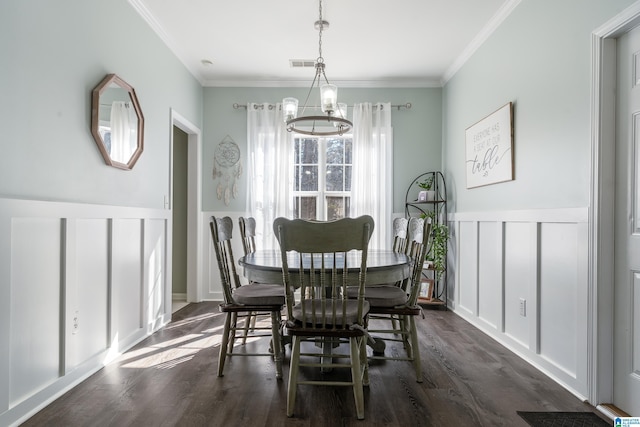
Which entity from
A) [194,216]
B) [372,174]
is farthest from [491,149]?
[194,216]

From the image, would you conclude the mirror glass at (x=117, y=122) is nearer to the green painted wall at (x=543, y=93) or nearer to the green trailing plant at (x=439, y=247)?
the green painted wall at (x=543, y=93)

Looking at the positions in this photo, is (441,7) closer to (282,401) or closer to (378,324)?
(378,324)

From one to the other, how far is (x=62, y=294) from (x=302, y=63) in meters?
3.15

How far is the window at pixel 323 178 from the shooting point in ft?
15.4

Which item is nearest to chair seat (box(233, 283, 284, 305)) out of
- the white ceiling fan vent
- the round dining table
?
the round dining table

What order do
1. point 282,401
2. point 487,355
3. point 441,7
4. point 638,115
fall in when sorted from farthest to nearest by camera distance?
point 441,7, point 487,355, point 282,401, point 638,115

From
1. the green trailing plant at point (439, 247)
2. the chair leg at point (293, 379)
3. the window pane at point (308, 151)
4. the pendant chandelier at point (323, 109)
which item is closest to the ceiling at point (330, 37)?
the pendant chandelier at point (323, 109)

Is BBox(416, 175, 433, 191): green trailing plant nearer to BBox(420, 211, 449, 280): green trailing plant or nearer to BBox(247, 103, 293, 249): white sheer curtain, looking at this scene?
BBox(420, 211, 449, 280): green trailing plant

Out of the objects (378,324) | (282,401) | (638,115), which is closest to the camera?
(638,115)

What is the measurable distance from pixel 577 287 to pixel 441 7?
90.5 inches

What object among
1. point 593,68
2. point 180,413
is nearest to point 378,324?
point 180,413

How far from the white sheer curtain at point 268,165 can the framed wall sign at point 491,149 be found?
2.01 m

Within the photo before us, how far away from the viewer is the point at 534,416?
187cm

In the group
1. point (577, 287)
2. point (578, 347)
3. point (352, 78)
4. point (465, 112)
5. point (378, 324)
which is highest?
point (352, 78)
